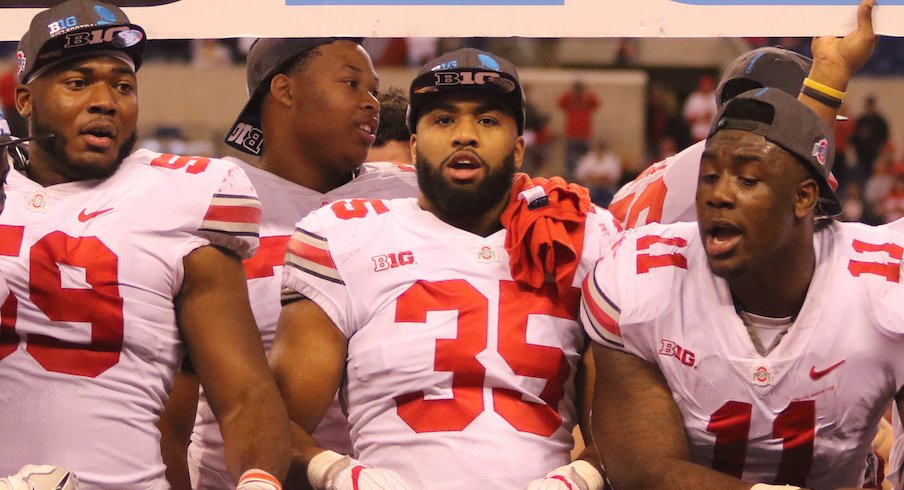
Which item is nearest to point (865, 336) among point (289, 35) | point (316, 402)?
point (316, 402)

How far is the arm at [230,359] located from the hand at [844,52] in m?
1.37

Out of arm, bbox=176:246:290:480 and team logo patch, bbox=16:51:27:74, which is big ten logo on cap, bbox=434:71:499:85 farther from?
team logo patch, bbox=16:51:27:74

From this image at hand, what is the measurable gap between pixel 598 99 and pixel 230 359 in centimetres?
758

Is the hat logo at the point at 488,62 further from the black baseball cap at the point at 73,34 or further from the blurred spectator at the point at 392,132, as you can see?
the blurred spectator at the point at 392,132

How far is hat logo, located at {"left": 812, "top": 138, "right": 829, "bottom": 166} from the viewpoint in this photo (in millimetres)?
2666

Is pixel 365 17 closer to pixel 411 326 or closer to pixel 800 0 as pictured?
pixel 411 326

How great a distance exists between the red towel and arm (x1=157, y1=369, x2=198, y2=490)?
2.83ft

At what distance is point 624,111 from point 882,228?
7.32m

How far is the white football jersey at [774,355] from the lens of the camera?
8.75 feet

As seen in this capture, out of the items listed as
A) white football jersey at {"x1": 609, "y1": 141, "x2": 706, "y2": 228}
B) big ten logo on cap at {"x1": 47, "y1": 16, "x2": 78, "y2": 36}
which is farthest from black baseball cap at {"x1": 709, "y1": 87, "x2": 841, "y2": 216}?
big ten logo on cap at {"x1": 47, "y1": 16, "x2": 78, "y2": 36}

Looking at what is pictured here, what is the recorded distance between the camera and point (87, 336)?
270 cm

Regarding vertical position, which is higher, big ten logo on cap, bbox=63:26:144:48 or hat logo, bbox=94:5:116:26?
hat logo, bbox=94:5:116:26

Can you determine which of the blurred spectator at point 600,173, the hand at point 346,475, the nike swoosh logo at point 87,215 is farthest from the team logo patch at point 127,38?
the blurred spectator at point 600,173

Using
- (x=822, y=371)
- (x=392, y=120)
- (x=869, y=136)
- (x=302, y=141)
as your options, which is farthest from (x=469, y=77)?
(x=869, y=136)
